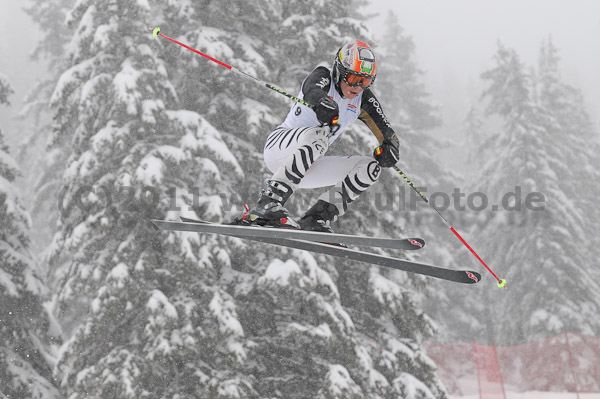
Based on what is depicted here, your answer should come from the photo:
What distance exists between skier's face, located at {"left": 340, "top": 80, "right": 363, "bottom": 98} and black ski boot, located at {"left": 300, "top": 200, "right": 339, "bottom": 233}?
1.12m

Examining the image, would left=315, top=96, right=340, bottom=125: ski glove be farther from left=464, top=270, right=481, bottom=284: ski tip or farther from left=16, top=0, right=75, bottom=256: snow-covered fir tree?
left=16, top=0, right=75, bottom=256: snow-covered fir tree

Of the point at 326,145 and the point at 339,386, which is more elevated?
the point at 326,145

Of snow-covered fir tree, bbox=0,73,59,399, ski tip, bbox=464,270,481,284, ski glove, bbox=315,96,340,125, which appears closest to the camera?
ski glove, bbox=315,96,340,125

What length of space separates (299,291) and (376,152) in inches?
206

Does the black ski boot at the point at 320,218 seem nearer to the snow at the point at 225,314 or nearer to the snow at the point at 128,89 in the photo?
the snow at the point at 225,314

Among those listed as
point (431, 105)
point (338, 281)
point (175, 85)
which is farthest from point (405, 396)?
point (431, 105)

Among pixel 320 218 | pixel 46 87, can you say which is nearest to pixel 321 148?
pixel 320 218

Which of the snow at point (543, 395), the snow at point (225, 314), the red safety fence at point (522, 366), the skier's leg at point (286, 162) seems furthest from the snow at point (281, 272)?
the snow at point (543, 395)

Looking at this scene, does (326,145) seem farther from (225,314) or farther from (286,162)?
(225,314)

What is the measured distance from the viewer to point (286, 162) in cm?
554

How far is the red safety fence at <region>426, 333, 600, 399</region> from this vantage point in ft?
48.9

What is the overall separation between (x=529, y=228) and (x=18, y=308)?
15967 mm

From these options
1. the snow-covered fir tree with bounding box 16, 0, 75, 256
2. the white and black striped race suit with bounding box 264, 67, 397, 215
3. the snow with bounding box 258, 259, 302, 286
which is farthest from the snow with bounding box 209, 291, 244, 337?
the snow-covered fir tree with bounding box 16, 0, 75, 256

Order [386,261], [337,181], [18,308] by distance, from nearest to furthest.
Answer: [386,261]
[337,181]
[18,308]
